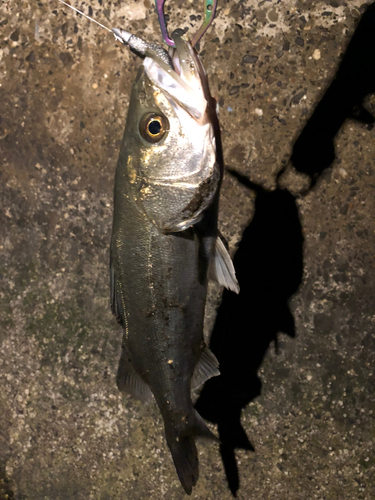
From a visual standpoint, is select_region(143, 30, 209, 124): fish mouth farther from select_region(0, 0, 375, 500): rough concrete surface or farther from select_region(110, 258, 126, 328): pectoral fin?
select_region(0, 0, 375, 500): rough concrete surface

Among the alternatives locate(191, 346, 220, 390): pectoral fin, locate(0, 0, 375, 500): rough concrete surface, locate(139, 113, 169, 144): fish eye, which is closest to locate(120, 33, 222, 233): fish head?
locate(139, 113, 169, 144): fish eye

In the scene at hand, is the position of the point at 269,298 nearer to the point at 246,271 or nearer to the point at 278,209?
the point at 246,271

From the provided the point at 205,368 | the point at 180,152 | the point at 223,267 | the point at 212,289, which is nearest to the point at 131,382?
the point at 205,368

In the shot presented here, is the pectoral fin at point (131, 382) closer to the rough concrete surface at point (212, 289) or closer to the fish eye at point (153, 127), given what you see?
the rough concrete surface at point (212, 289)

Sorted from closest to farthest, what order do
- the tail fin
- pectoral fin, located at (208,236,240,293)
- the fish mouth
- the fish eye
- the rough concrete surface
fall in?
the fish mouth → the fish eye → pectoral fin, located at (208,236,240,293) → the tail fin → the rough concrete surface

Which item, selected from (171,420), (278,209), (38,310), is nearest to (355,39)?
(278,209)

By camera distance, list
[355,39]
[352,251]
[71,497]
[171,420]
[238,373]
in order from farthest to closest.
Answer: [71,497] < [238,373] < [352,251] < [355,39] < [171,420]
